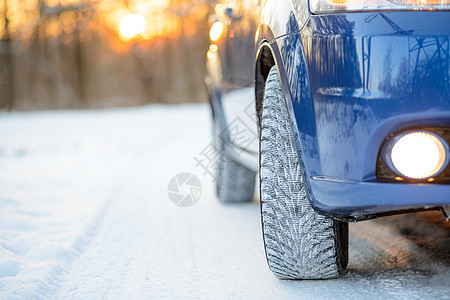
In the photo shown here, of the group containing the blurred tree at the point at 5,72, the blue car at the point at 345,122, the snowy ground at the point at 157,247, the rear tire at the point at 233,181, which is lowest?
the snowy ground at the point at 157,247

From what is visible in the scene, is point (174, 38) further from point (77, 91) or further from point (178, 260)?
point (178, 260)

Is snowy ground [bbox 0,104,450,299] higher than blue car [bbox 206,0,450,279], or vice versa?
blue car [bbox 206,0,450,279]

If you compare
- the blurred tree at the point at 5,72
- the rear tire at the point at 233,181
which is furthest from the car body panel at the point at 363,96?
the blurred tree at the point at 5,72

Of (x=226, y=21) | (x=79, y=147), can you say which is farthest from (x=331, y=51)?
(x=79, y=147)

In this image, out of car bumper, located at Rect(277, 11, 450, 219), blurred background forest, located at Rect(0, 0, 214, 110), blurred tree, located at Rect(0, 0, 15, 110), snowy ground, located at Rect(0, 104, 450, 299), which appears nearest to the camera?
car bumper, located at Rect(277, 11, 450, 219)

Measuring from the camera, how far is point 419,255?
7.77ft

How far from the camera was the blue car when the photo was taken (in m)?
1.52

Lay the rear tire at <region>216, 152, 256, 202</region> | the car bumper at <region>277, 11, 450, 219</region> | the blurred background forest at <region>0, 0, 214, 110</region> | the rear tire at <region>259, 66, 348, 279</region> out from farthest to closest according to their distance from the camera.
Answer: the blurred background forest at <region>0, 0, 214, 110</region>
the rear tire at <region>216, 152, 256, 202</region>
the rear tire at <region>259, 66, 348, 279</region>
the car bumper at <region>277, 11, 450, 219</region>

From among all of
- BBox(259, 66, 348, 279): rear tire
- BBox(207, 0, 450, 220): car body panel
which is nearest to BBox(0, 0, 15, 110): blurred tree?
BBox(259, 66, 348, 279): rear tire

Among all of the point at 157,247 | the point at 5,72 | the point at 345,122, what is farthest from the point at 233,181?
the point at 5,72

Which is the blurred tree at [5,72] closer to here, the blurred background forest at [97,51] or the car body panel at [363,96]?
the blurred background forest at [97,51]

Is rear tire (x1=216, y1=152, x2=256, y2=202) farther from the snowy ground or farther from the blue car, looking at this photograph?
the blue car

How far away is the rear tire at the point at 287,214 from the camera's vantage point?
189 centimetres

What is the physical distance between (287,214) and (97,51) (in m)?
40.1
